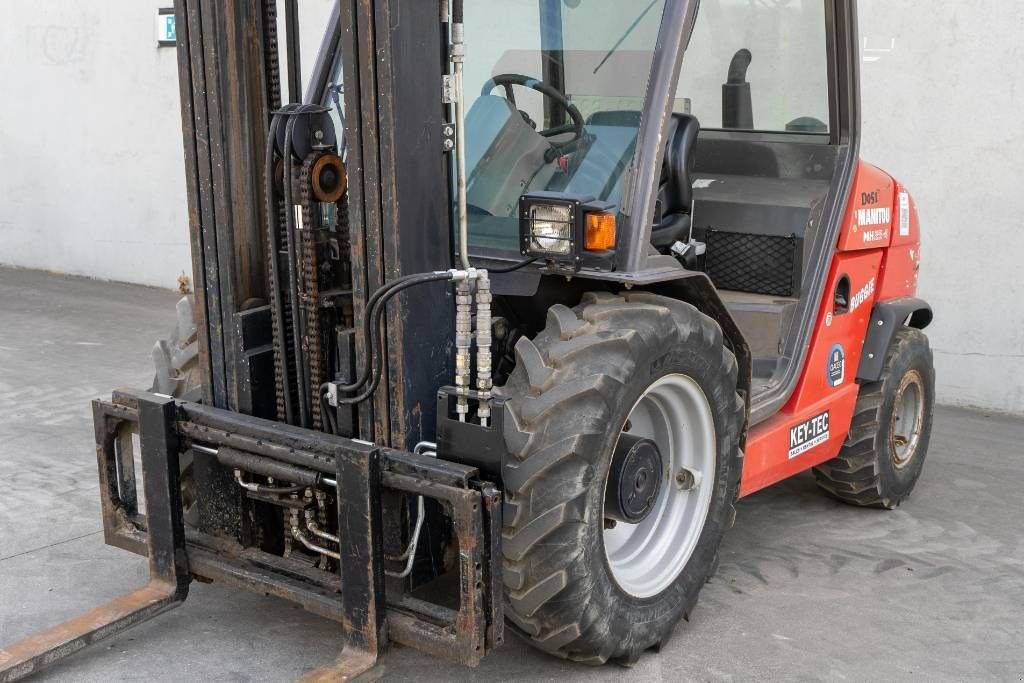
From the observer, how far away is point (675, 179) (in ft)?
13.9

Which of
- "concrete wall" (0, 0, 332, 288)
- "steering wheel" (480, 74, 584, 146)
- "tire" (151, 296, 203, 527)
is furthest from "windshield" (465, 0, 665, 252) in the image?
"concrete wall" (0, 0, 332, 288)

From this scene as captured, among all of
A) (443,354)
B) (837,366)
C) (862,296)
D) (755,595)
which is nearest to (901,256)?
(862,296)

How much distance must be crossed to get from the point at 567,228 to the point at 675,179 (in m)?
1.09

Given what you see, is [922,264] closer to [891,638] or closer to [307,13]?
[891,638]

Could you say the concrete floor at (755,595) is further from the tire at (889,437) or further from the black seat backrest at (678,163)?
the black seat backrest at (678,163)

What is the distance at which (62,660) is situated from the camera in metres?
3.55

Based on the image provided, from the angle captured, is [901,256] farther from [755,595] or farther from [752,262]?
[755,595]

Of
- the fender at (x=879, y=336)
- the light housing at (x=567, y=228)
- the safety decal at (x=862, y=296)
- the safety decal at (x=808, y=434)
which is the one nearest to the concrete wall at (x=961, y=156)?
the fender at (x=879, y=336)

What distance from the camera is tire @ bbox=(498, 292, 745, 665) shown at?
312cm

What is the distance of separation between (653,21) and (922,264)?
3972 mm

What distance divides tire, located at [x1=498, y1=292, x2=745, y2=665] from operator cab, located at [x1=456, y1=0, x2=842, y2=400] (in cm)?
23

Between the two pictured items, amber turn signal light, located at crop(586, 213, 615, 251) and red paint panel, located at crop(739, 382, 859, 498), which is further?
red paint panel, located at crop(739, 382, 859, 498)

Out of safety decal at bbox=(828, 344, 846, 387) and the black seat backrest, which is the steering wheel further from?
safety decal at bbox=(828, 344, 846, 387)

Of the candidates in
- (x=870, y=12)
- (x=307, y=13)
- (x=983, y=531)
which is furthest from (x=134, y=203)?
(x=983, y=531)
